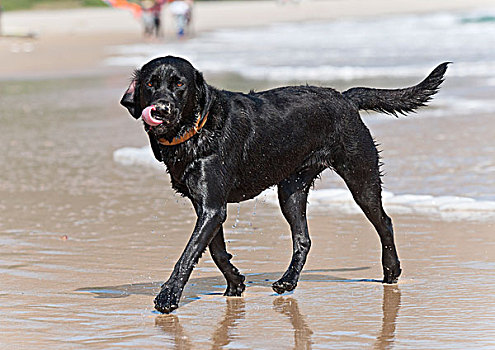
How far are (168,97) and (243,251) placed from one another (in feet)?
6.04

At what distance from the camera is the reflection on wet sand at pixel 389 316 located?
427 centimetres

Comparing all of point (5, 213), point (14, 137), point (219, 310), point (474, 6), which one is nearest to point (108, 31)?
point (474, 6)

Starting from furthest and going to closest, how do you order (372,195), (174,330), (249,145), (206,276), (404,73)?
(404,73), (206,276), (372,195), (249,145), (174,330)

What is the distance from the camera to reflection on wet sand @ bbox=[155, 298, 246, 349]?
14.3 feet

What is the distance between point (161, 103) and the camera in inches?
182

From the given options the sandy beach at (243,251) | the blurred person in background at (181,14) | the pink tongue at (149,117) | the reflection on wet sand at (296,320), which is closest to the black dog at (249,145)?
the pink tongue at (149,117)

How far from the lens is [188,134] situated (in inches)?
190

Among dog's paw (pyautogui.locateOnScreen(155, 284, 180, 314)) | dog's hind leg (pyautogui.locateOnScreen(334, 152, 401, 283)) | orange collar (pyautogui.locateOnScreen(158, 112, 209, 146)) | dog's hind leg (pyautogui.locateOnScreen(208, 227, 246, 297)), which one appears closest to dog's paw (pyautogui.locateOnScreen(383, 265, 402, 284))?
dog's hind leg (pyautogui.locateOnScreen(334, 152, 401, 283))

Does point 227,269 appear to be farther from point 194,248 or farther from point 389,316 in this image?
point 389,316

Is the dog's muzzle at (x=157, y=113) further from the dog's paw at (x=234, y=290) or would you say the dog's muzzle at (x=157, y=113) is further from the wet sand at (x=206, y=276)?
the dog's paw at (x=234, y=290)

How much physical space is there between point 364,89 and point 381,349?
1.98 m

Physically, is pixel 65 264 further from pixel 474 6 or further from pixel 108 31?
pixel 474 6

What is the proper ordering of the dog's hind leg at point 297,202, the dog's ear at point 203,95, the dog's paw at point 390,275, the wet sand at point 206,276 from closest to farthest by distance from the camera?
the wet sand at point 206,276, the dog's ear at point 203,95, the dog's paw at point 390,275, the dog's hind leg at point 297,202

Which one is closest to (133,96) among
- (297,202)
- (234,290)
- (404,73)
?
(234,290)
